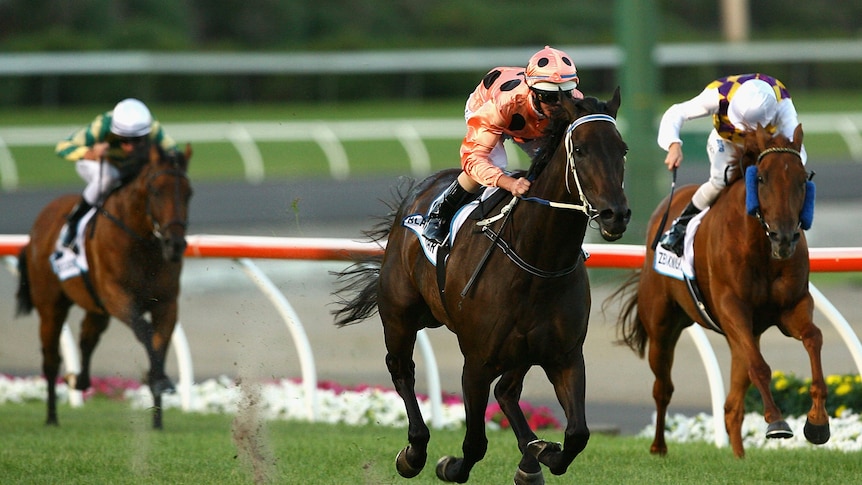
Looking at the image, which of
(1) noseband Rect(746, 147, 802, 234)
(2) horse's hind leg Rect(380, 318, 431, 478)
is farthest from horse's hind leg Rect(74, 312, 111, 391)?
(1) noseband Rect(746, 147, 802, 234)

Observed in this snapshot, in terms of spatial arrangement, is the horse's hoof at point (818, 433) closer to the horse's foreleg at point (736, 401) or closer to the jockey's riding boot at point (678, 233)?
the horse's foreleg at point (736, 401)

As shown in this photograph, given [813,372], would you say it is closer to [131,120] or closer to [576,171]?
[576,171]

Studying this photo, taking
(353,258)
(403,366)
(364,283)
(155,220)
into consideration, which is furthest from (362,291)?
(155,220)

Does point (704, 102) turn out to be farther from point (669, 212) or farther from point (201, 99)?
point (201, 99)

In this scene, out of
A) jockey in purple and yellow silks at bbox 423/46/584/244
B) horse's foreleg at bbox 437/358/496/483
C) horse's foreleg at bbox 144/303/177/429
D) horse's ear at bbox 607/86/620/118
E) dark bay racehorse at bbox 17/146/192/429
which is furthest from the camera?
dark bay racehorse at bbox 17/146/192/429

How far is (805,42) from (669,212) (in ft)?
99.1

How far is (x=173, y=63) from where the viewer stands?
25750mm

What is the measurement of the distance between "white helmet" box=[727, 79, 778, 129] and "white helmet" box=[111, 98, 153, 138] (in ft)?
11.9

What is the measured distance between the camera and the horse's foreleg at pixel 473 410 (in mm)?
4508

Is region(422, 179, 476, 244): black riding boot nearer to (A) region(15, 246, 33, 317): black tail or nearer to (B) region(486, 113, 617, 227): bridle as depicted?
(B) region(486, 113, 617, 227): bridle

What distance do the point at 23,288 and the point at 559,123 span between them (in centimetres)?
506

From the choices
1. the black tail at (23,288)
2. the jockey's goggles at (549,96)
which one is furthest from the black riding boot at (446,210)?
the black tail at (23,288)

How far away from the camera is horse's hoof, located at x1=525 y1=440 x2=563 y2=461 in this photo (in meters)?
4.43

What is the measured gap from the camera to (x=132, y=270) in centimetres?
738
